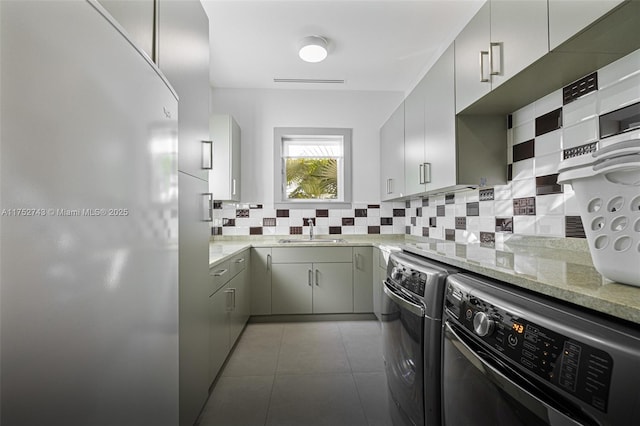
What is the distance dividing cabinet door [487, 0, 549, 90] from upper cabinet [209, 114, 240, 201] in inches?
93.2

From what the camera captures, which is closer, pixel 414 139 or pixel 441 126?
pixel 441 126

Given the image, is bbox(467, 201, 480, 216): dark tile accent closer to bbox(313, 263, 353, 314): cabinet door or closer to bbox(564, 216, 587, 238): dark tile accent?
bbox(564, 216, 587, 238): dark tile accent

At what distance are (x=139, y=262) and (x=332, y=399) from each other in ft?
5.36

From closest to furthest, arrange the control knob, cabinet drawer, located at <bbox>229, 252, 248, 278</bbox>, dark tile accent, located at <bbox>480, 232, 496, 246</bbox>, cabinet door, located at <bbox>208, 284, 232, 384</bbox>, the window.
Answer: the control knob, cabinet door, located at <bbox>208, 284, 232, 384</bbox>, dark tile accent, located at <bbox>480, 232, 496, 246</bbox>, cabinet drawer, located at <bbox>229, 252, 248, 278</bbox>, the window

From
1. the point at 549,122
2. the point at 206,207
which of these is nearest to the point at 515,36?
the point at 549,122

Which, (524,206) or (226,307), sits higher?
(524,206)

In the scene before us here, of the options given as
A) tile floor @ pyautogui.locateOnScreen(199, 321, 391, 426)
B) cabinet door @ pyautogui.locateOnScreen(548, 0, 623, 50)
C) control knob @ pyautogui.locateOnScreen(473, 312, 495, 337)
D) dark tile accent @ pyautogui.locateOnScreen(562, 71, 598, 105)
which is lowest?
tile floor @ pyautogui.locateOnScreen(199, 321, 391, 426)

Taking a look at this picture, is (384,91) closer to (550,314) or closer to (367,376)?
(367,376)

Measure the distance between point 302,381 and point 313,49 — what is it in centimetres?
263

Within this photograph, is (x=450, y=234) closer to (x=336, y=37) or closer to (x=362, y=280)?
(x=362, y=280)

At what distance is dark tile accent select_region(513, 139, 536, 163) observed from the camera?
168cm

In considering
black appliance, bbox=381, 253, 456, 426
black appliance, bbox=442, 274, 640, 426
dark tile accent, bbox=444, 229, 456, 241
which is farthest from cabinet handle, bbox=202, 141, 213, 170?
dark tile accent, bbox=444, 229, 456, 241

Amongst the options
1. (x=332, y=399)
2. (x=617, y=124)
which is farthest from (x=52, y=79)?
(x=332, y=399)

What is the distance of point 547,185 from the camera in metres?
1.57
